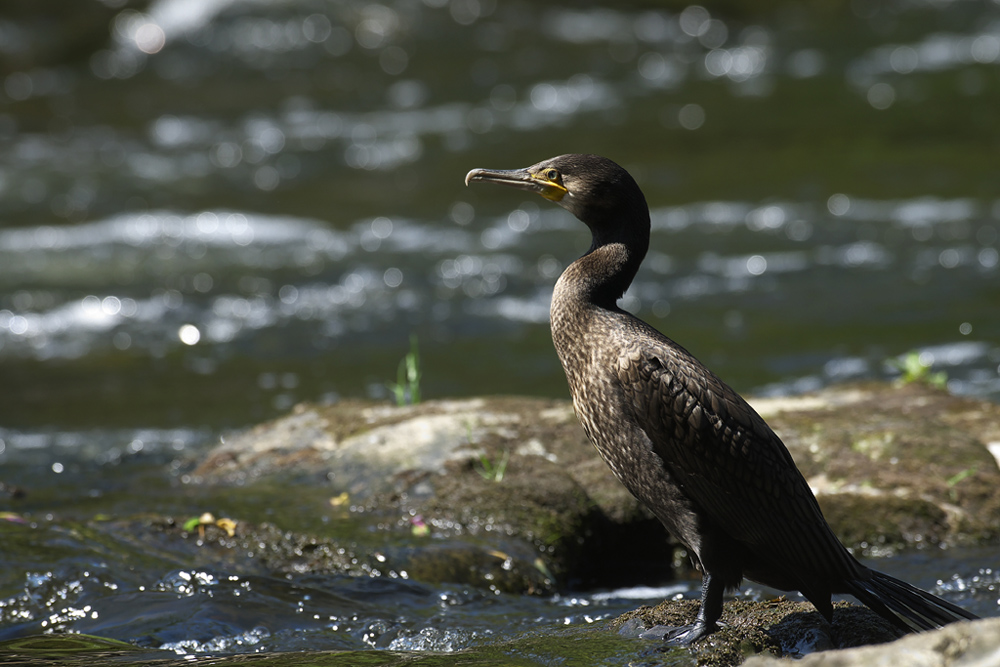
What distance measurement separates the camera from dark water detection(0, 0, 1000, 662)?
213 inches

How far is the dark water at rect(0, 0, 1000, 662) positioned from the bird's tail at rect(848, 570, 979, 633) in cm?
94

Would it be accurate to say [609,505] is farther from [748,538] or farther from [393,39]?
[393,39]

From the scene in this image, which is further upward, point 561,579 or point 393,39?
point 393,39

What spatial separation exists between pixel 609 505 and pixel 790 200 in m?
8.06

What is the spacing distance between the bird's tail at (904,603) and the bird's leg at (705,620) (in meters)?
0.46

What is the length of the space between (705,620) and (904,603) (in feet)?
2.18

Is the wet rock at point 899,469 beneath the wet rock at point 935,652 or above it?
beneath

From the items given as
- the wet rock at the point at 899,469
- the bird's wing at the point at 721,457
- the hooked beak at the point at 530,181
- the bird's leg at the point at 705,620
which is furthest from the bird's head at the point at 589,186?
the wet rock at the point at 899,469

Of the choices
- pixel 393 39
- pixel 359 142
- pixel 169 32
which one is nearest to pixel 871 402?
pixel 359 142

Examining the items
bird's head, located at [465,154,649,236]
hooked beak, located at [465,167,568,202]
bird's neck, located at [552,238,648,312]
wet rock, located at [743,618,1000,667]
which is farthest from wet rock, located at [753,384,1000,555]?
wet rock, located at [743,618,1000,667]

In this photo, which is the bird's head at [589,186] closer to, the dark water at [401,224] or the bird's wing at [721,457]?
the bird's wing at [721,457]

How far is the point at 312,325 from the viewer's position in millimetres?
9719

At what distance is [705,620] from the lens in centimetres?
358

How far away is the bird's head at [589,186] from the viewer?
12.9 feet
